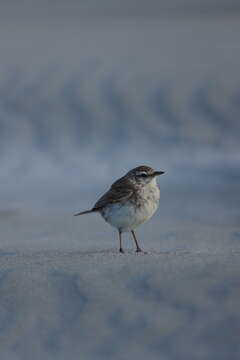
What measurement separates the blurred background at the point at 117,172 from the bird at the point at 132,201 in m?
0.32

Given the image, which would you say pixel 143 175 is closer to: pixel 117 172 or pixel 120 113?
pixel 117 172

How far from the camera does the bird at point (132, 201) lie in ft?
23.5

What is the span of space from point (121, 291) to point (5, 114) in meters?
9.42

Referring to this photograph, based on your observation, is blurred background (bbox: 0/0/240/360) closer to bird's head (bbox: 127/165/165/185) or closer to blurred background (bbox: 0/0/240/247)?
blurred background (bbox: 0/0/240/247)

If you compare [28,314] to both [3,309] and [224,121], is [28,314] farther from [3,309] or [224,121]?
[224,121]

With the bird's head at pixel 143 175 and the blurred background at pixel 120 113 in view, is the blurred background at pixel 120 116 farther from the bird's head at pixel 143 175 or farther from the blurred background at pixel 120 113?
the bird's head at pixel 143 175

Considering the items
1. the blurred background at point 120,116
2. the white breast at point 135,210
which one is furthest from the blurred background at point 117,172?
the white breast at point 135,210

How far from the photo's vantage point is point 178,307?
502cm

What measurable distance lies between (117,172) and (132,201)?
5.02 metres

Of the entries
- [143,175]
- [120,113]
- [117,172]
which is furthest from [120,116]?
[143,175]

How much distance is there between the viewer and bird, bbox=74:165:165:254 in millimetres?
7160

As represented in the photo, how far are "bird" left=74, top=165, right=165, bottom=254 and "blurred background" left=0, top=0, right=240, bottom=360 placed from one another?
0.32 meters

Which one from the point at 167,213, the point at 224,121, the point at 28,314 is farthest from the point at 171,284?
the point at 224,121

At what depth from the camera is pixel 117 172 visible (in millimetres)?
12180
